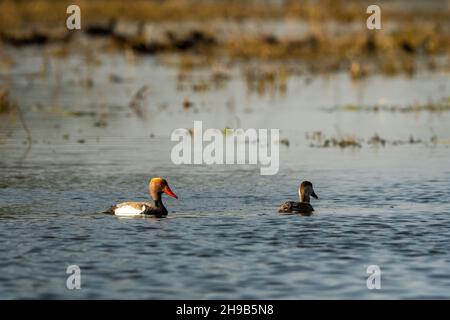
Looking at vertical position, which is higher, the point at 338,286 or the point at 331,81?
the point at 331,81

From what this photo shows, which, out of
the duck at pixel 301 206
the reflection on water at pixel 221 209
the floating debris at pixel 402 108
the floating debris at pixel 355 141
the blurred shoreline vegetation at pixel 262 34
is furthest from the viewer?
the blurred shoreline vegetation at pixel 262 34

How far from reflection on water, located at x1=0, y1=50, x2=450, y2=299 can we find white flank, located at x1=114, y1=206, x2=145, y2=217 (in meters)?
0.31

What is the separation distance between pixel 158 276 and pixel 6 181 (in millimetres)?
8222

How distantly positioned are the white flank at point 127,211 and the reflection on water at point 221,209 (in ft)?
1.03

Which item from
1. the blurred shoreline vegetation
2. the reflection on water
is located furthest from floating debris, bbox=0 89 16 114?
the blurred shoreline vegetation

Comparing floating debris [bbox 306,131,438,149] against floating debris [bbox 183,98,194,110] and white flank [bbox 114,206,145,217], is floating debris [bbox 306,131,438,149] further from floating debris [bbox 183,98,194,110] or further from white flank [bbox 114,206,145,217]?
white flank [bbox 114,206,145,217]

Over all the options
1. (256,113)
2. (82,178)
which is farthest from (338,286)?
(256,113)

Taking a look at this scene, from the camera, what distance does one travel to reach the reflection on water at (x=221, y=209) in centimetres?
1279

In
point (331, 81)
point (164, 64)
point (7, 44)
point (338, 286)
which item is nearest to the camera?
point (338, 286)

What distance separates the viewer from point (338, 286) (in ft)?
40.9

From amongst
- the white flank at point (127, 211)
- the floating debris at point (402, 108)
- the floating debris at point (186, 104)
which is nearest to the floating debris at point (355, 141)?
the floating debris at point (402, 108)

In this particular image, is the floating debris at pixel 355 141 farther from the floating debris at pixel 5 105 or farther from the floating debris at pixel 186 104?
the floating debris at pixel 5 105

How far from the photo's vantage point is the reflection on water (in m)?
12.8

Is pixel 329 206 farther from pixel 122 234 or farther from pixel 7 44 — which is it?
pixel 7 44
